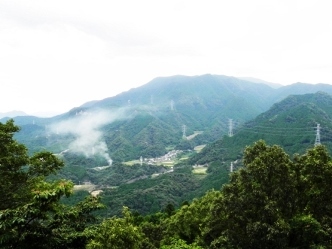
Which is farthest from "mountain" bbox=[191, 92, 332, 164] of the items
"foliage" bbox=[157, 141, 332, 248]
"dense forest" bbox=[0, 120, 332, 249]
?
"dense forest" bbox=[0, 120, 332, 249]

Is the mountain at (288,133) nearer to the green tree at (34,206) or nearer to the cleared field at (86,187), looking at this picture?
the cleared field at (86,187)

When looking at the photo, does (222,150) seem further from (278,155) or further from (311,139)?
(278,155)

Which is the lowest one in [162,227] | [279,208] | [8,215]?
[162,227]

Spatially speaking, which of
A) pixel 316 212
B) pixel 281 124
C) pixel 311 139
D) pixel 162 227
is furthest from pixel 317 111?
pixel 316 212

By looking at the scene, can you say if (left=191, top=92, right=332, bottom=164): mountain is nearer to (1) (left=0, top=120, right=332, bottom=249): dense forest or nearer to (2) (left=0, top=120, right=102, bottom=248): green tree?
(1) (left=0, top=120, right=332, bottom=249): dense forest

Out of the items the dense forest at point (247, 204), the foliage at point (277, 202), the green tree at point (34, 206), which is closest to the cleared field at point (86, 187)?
the green tree at point (34, 206)

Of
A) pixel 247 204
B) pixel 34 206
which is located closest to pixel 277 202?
pixel 247 204

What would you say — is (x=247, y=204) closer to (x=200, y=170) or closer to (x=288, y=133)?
(x=288, y=133)
